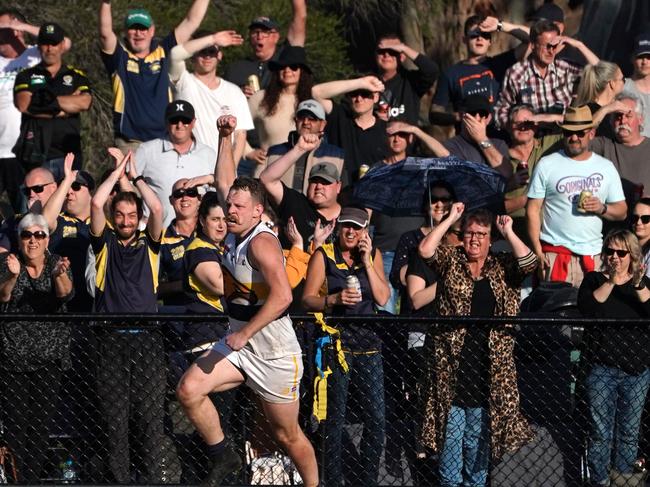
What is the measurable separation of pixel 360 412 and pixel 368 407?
97mm

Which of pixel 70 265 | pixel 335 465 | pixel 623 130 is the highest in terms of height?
pixel 623 130

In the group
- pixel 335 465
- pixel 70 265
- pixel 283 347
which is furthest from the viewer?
pixel 70 265

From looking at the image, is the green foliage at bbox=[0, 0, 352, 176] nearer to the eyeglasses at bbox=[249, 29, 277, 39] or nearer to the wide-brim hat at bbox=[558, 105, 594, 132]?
the eyeglasses at bbox=[249, 29, 277, 39]

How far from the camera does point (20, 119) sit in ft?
40.6

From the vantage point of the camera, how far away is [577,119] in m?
11.4

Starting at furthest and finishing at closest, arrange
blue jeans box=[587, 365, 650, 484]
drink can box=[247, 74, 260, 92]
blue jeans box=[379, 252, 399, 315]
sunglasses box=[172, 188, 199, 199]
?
drink can box=[247, 74, 260, 92] → blue jeans box=[379, 252, 399, 315] → sunglasses box=[172, 188, 199, 199] → blue jeans box=[587, 365, 650, 484]

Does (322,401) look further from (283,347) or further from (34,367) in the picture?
(34,367)

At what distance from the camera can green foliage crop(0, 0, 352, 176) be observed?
14852 millimetres

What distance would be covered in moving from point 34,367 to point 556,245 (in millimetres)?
4071

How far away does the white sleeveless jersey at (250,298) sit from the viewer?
29.0 ft

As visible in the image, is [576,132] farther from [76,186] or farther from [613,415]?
[76,186]

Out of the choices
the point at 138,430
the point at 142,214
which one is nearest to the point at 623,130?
the point at 142,214

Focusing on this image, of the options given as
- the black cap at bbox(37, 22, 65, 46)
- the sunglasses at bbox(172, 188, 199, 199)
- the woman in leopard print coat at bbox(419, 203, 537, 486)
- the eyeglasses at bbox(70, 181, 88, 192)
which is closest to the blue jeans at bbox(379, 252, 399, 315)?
the woman in leopard print coat at bbox(419, 203, 537, 486)

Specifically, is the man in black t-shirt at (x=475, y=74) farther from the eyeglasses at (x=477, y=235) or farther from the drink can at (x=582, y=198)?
the eyeglasses at (x=477, y=235)
